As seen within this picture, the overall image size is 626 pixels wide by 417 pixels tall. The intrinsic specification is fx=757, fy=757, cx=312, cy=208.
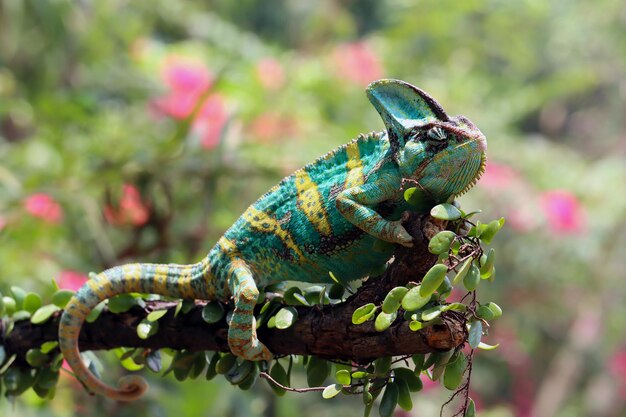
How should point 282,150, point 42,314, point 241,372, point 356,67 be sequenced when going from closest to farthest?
point 241,372 < point 42,314 < point 282,150 < point 356,67

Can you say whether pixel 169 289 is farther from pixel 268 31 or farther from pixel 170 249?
pixel 268 31

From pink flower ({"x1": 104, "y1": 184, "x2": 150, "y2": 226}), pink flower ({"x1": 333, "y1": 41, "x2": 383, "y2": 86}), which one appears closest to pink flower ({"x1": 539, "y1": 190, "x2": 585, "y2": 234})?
pink flower ({"x1": 333, "y1": 41, "x2": 383, "y2": 86})

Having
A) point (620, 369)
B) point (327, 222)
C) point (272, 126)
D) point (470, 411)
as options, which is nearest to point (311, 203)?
point (327, 222)

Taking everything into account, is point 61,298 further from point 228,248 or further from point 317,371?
point 317,371

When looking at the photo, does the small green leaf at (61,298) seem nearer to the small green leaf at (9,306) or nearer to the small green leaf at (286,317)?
the small green leaf at (9,306)

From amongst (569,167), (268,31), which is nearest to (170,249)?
(569,167)

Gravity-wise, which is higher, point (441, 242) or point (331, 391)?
Result: point (441, 242)
